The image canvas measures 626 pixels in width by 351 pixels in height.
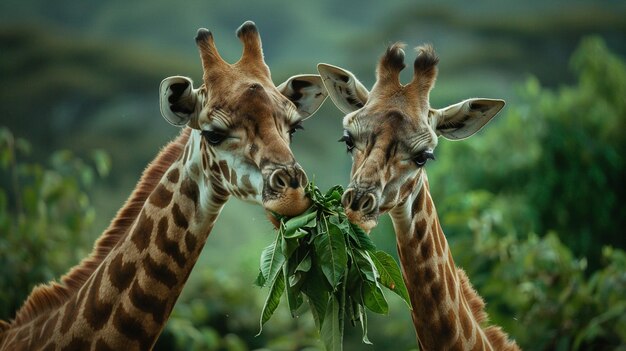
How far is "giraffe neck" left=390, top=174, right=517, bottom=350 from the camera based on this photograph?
564cm

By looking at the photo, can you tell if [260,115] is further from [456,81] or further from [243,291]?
[456,81]

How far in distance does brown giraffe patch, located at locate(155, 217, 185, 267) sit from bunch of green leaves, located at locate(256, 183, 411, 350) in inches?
28.1

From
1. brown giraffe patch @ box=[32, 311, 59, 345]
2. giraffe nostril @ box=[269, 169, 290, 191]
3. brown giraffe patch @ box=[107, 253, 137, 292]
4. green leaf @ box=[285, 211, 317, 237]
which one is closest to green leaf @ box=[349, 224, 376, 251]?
green leaf @ box=[285, 211, 317, 237]

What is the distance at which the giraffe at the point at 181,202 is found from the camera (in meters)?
5.52

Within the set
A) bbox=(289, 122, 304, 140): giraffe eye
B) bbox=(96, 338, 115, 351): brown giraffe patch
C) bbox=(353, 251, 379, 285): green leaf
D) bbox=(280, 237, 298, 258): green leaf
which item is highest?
bbox=(289, 122, 304, 140): giraffe eye

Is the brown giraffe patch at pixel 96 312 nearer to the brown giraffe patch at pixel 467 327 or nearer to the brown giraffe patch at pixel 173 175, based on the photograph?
the brown giraffe patch at pixel 173 175

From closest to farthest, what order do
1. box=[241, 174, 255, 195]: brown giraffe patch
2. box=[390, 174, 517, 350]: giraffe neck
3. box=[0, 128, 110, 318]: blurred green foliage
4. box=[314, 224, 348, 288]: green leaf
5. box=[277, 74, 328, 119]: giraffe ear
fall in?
box=[314, 224, 348, 288]: green leaf
box=[241, 174, 255, 195]: brown giraffe patch
box=[390, 174, 517, 350]: giraffe neck
box=[277, 74, 328, 119]: giraffe ear
box=[0, 128, 110, 318]: blurred green foliage

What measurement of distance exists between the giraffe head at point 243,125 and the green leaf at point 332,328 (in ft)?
1.93

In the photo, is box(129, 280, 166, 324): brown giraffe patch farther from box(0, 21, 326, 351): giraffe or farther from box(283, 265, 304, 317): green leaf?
box(283, 265, 304, 317): green leaf

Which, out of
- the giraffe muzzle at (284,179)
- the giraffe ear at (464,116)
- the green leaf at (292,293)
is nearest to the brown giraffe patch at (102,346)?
the green leaf at (292,293)

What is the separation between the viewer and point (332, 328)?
5102mm

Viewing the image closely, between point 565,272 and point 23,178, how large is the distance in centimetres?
1320

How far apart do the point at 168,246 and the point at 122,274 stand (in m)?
0.35

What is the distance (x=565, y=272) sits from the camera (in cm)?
939
